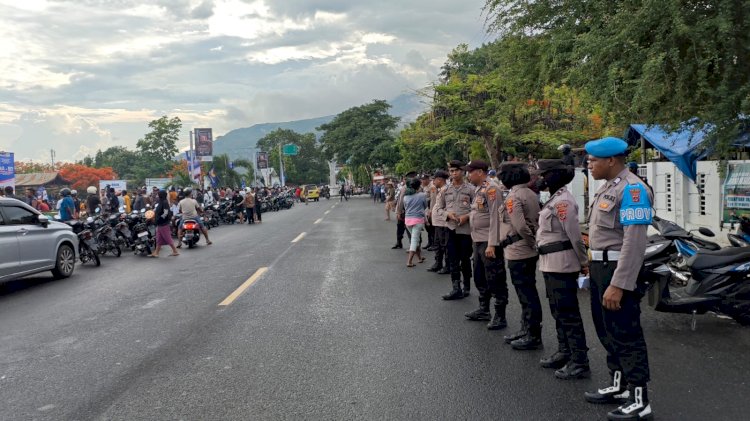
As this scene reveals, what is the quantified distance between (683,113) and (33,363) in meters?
8.43

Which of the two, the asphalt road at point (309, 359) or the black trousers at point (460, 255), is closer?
the asphalt road at point (309, 359)

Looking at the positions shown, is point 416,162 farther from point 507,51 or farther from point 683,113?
point 683,113

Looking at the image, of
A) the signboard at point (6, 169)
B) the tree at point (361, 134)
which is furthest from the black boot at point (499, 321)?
the tree at point (361, 134)

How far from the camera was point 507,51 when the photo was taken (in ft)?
36.0

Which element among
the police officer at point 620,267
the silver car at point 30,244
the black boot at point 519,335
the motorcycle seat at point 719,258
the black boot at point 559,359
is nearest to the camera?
the police officer at point 620,267

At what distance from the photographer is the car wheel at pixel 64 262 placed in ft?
35.6

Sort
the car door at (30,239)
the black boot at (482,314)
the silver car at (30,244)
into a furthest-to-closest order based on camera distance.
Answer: the car door at (30,239) < the silver car at (30,244) < the black boot at (482,314)

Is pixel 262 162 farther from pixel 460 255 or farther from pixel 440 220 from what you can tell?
pixel 460 255

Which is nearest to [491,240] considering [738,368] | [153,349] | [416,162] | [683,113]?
[738,368]

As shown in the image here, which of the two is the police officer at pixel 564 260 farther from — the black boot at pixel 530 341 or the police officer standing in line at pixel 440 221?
the police officer standing in line at pixel 440 221

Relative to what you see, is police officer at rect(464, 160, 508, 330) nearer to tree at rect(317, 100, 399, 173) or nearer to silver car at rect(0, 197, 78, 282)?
silver car at rect(0, 197, 78, 282)

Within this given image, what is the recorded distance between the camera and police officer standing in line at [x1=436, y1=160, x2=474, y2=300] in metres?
7.46

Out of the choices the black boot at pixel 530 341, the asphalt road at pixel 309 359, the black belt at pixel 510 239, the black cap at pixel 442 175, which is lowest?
the asphalt road at pixel 309 359

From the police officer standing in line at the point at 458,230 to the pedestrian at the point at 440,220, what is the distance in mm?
259
